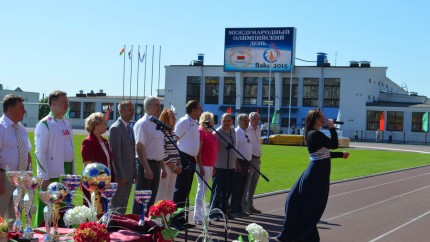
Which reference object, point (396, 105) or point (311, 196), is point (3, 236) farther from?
point (396, 105)

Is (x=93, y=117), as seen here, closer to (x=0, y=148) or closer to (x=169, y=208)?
(x=0, y=148)

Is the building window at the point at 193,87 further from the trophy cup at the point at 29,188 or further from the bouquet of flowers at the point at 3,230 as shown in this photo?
the bouquet of flowers at the point at 3,230

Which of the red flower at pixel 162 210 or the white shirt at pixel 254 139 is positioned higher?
the white shirt at pixel 254 139

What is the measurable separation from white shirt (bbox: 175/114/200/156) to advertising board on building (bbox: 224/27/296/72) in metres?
62.8

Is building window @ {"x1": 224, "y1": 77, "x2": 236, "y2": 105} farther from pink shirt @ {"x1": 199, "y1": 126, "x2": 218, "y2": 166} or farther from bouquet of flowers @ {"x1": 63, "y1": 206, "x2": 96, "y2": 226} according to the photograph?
bouquet of flowers @ {"x1": 63, "y1": 206, "x2": 96, "y2": 226}

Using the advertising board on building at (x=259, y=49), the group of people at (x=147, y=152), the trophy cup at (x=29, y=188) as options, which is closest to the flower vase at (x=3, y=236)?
the trophy cup at (x=29, y=188)

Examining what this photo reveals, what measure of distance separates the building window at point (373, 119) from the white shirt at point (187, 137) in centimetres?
6653

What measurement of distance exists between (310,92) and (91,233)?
7381cm

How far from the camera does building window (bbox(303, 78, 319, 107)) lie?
76438 millimetres

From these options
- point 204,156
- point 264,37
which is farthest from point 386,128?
point 204,156

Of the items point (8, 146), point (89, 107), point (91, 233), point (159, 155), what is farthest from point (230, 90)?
point (91, 233)

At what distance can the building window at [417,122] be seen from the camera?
74.4 metres

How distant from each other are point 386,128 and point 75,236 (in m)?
74.9

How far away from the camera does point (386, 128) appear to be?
7612 cm
